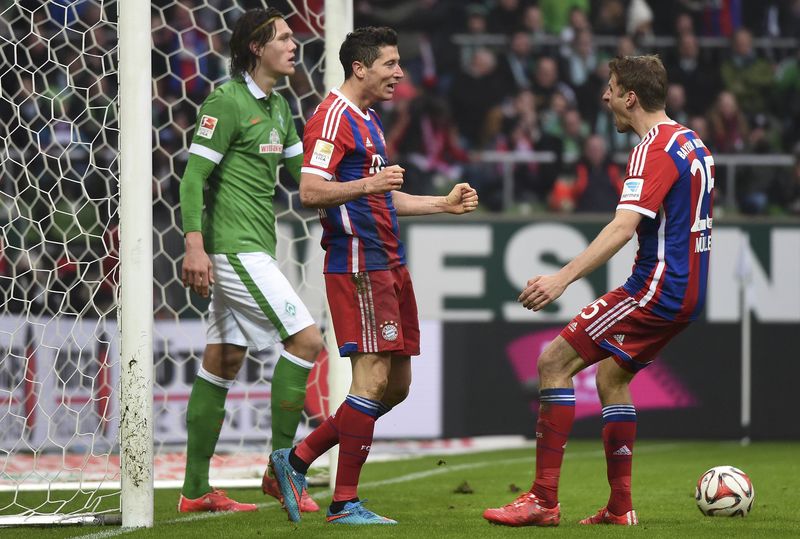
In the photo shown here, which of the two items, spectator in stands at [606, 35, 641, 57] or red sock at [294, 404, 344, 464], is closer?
red sock at [294, 404, 344, 464]

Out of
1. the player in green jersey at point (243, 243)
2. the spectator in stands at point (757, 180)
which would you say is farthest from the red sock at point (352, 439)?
the spectator in stands at point (757, 180)

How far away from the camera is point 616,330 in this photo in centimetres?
480

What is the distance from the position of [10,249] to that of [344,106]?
3040mm

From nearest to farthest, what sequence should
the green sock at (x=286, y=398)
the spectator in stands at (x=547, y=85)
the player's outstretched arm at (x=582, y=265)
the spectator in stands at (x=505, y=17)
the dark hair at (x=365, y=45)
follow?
the player's outstretched arm at (x=582, y=265), the dark hair at (x=365, y=45), the green sock at (x=286, y=398), the spectator in stands at (x=547, y=85), the spectator in stands at (x=505, y=17)

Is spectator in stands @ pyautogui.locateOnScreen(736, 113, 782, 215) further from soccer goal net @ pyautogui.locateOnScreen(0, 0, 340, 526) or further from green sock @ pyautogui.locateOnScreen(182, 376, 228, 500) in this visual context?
green sock @ pyautogui.locateOnScreen(182, 376, 228, 500)

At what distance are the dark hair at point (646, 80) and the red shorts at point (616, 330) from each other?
2.47ft

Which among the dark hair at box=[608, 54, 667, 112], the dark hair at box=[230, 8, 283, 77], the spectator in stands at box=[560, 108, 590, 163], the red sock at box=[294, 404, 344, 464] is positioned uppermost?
the spectator in stands at box=[560, 108, 590, 163]

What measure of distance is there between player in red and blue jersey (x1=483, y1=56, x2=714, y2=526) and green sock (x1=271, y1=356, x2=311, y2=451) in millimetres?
1102

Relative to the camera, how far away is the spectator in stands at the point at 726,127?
1255 centimetres

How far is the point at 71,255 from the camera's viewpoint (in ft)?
23.4

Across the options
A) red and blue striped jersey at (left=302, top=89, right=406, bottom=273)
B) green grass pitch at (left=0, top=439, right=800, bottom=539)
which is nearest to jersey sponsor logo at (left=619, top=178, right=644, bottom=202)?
red and blue striped jersey at (left=302, top=89, right=406, bottom=273)

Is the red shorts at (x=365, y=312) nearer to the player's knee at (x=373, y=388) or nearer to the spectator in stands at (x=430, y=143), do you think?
the player's knee at (x=373, y=388)

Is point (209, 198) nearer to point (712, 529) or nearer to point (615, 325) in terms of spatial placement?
point (615, 325)

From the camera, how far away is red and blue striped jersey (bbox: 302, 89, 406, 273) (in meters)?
4.80
